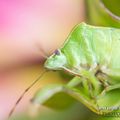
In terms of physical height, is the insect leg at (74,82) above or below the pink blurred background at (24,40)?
below

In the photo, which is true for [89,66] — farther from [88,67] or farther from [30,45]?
[30,45]

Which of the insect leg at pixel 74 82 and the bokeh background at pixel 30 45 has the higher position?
the bokeh background at pixel 30 45

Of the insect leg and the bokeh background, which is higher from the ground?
the bokeh background

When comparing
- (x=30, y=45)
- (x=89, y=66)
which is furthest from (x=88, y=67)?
(x=30, y=45)

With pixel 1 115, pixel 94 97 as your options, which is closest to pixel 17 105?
pixel 1 115

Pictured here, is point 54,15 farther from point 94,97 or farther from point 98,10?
point 94,97
